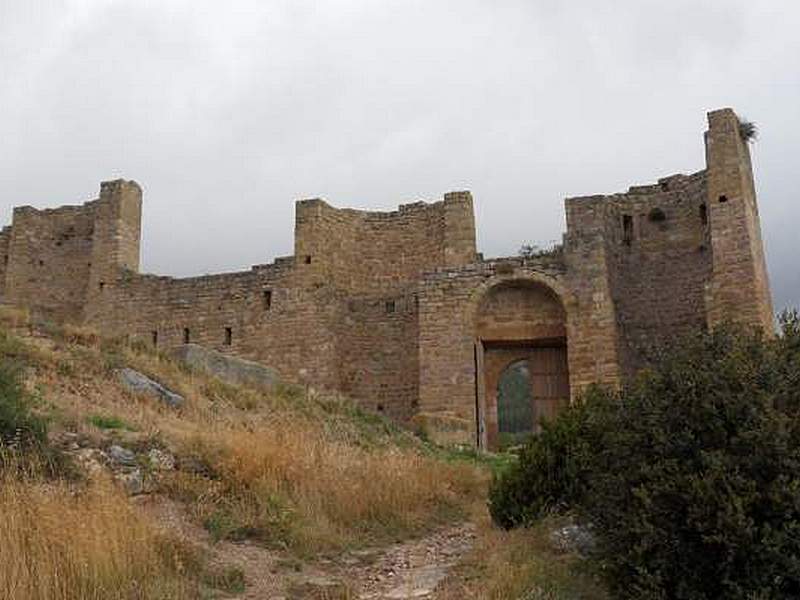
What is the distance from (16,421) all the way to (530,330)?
12.9m

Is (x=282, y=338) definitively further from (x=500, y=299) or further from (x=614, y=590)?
(x=614, y=590)

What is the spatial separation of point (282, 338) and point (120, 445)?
12.3 meters

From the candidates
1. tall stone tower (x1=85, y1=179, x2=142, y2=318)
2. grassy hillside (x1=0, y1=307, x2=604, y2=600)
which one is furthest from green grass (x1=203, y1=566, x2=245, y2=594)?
tall stone tower (x1=85, y1=179, x2=142, y2=318)

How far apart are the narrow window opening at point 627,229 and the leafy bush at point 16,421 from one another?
569 inches

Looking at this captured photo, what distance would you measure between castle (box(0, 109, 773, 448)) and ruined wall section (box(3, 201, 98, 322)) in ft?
0.66

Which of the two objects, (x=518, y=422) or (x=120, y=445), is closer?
(x=120, y=445)

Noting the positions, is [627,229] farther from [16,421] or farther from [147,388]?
[16,421]

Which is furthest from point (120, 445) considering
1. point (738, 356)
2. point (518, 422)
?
point (518, 422)

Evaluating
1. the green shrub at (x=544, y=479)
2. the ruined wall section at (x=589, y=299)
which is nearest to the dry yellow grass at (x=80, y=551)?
the green shrub at (x=544, y=479)

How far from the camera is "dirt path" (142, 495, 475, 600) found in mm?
5151

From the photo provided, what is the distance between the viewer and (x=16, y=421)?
641cm

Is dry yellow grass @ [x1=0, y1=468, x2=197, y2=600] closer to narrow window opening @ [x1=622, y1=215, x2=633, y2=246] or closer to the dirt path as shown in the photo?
the dirt path

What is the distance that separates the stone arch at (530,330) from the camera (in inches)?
693

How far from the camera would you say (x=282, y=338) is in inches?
779
